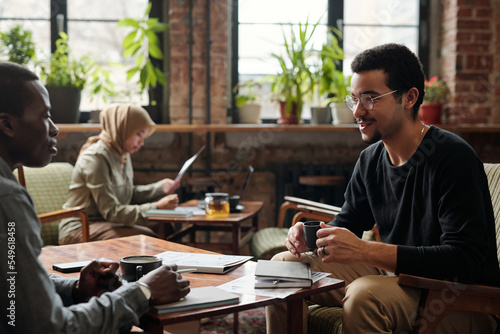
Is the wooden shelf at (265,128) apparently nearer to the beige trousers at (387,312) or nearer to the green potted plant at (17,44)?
the green potted plant at (17,44)

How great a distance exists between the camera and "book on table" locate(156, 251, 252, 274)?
1516 mm

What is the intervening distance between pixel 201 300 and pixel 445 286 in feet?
2.23

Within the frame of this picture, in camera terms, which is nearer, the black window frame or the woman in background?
the woman in background

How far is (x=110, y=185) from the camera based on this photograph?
302 centimetres

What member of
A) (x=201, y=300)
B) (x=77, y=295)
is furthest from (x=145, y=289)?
(x=77, y=295)

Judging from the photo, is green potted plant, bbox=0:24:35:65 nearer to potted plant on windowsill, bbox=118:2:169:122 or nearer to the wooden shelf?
the wooden shelf

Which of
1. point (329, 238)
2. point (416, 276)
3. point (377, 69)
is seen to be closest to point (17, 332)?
point (329, 238)

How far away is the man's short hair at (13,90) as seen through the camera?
1.09 metres

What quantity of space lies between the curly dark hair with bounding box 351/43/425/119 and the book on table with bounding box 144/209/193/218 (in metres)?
1.32

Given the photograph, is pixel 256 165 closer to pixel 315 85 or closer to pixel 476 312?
pixel 315 85

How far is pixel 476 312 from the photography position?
4.98ft

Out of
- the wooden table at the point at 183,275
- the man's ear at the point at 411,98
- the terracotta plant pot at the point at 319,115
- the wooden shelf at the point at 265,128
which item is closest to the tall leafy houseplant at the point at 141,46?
the wooden shelf at the point at 265,128

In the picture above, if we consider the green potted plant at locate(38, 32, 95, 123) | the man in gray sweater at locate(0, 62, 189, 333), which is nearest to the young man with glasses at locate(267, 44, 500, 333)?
the man in gray sweater at locate(0, 62, 189, 333)

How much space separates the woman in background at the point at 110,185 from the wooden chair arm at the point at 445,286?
1.76 meters
